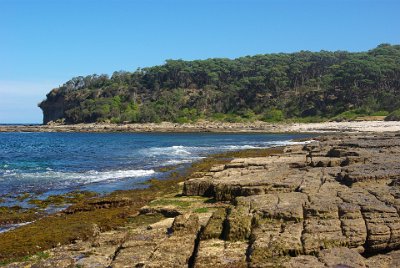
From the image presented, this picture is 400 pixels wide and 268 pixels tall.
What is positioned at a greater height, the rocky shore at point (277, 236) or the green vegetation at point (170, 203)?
the rocky shore at point (277, 236)

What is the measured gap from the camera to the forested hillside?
12625 centimetres

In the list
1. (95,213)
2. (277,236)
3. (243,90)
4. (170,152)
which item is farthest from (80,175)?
(243,90)

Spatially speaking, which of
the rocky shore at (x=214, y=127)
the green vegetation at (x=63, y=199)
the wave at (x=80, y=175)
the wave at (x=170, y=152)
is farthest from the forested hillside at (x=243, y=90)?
the green vegetation at (x=63, y=199)

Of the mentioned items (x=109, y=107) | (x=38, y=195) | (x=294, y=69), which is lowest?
(x=38, y=195)

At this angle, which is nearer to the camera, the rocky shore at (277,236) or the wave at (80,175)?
the rocky shore at (277,236)

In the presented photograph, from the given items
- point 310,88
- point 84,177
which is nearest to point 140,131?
point 310,88

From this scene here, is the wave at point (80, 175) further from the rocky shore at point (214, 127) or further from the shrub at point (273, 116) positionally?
the shrub at point (273, 116)

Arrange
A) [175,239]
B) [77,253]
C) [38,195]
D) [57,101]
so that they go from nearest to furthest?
1. [175,239]
2. [77,253]
3. [38,195]
4. [57,101]

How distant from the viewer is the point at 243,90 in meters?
150

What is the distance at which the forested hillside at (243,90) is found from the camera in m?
126

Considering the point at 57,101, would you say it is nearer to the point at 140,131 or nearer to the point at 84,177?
the point at 140,131

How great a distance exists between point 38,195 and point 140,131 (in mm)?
97332

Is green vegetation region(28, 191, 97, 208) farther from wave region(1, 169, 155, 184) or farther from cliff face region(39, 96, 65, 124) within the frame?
cliff face region(39, 96, 65, 124)

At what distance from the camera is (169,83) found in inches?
6658
